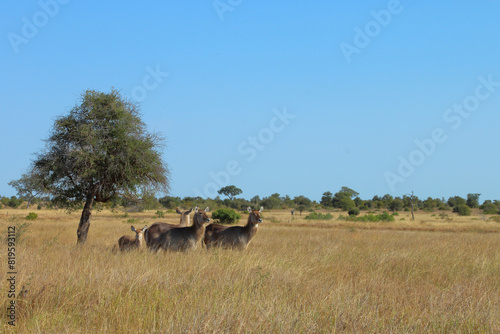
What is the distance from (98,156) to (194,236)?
17.2 feet

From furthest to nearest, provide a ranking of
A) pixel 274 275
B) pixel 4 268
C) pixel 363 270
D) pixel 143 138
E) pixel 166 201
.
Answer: pixel 166 201 → pixel 143 138 → pixel 363 270 → pixel 274 275 → pixel 4 268

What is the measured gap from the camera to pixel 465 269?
36.8 feet

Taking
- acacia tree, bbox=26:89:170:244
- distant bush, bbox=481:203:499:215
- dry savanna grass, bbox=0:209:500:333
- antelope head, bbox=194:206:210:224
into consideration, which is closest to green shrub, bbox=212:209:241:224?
acacia tree, bbox=26:89:170:244

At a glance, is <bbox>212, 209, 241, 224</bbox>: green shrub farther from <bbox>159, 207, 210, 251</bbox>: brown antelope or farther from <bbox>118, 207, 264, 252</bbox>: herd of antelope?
<bbox>159, 207, 210, 251</bbox>: brown antelope

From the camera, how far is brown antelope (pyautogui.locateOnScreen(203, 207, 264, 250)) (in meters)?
14.1

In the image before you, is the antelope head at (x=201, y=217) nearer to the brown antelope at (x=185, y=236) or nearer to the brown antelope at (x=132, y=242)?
the brown antelope at (x=185, y=236)

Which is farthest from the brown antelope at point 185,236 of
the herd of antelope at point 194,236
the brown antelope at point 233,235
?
the brown antelope at point 233,235

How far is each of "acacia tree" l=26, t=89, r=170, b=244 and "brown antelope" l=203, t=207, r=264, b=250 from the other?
13.3 feet

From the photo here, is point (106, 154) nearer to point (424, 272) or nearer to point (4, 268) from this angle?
point (4, 268)

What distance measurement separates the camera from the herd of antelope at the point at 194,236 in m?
13.3

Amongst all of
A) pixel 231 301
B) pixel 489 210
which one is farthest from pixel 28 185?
pixel 489 210

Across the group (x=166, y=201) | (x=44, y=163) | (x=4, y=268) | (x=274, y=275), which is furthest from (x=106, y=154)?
(x=166, y=201)

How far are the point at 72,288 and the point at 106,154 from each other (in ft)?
32.0

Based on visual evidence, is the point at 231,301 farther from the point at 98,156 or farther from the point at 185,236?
the point at 98,156
